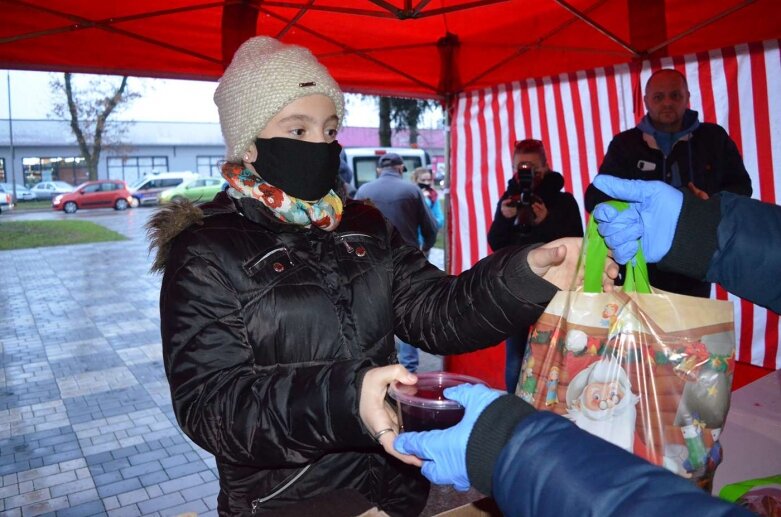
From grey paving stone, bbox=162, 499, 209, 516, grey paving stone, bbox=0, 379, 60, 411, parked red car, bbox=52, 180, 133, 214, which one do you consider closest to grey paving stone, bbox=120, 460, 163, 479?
grey paving stone, bbox=162, 499, 209, 516

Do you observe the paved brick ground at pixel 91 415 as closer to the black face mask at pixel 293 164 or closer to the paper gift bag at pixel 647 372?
the black face mask at pixel 293 164

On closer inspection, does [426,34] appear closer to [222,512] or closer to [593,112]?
[593,112]

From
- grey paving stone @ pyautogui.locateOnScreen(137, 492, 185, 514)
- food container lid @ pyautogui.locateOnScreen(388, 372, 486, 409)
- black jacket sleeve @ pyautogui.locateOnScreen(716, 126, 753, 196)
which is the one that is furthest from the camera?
grey paving stone @ pyautogui.locateOnScreen(137, 492, 185, 514)

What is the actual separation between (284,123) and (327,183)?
0.69 feet

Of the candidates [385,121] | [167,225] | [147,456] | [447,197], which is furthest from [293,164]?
[385,121]

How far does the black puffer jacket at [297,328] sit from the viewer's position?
1.27m

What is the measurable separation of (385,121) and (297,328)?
16884mm

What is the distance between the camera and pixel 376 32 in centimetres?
413

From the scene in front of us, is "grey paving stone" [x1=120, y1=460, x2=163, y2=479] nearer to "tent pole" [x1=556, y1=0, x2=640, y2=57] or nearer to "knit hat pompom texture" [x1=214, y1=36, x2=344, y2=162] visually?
"knit hat pompom texture" [x1=214, y1=36, x2=344, y2=162]

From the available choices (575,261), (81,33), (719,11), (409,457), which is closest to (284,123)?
(575,261)

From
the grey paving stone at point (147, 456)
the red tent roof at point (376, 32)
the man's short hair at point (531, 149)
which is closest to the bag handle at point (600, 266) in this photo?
the red tent roof at point (376, 32)

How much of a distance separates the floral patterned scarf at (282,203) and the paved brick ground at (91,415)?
34 centimetres

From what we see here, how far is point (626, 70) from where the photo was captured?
419 centimetres

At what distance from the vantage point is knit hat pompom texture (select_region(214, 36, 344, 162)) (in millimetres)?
1574
